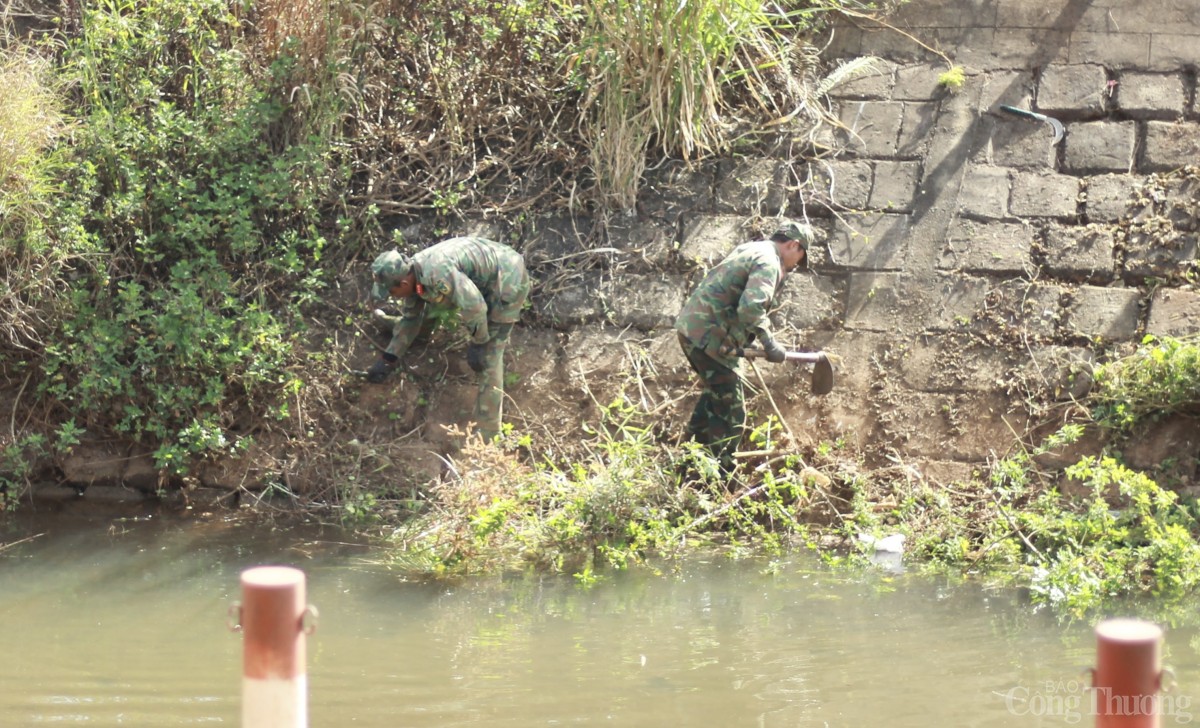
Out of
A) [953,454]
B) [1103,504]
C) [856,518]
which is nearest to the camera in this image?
[1103,504]

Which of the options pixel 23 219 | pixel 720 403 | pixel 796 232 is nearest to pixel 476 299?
pixel 720 403

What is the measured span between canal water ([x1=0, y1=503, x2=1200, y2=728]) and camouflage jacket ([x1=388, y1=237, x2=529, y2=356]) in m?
1.27

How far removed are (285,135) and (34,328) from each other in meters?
1.81

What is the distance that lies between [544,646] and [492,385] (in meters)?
2.14

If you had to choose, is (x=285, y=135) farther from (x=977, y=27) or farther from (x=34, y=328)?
(x=977, y=27)

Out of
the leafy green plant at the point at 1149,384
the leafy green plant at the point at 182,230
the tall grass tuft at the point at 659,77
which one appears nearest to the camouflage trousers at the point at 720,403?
the tall grass tuft at the point at 659,77

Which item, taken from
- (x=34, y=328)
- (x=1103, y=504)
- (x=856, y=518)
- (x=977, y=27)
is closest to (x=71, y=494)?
(x=34, y=328)

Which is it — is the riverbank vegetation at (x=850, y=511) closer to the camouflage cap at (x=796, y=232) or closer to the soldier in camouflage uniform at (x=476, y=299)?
the soldier in camouflage uniform at (x=476, y=299)

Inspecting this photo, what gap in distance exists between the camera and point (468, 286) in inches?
259

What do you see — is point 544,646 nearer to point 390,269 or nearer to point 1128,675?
point 390,269

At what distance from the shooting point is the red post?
8.95 feet

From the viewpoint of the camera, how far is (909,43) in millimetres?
7883

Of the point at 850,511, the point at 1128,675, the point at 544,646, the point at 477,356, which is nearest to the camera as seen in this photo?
the point at 1128,675

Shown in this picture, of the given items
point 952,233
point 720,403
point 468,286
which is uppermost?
point 952,233
